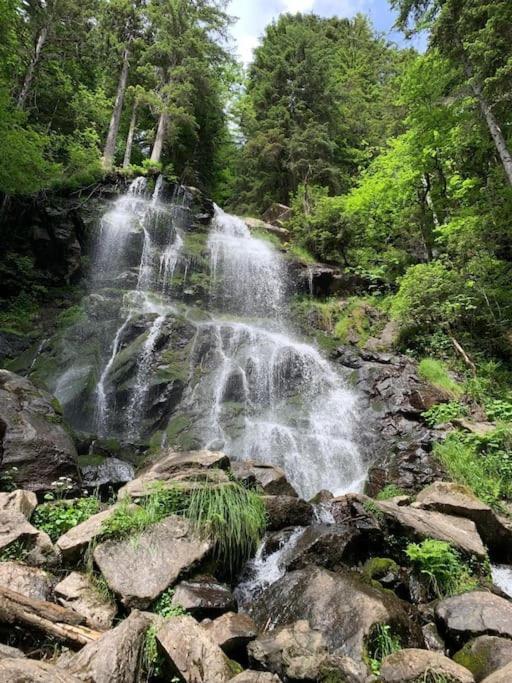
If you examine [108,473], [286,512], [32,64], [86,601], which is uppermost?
[32,64]

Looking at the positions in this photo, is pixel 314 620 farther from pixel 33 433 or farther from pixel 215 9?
pixel 215 9

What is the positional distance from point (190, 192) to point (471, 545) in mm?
19506

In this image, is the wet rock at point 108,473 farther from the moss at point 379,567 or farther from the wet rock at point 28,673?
the wet rock at point 28,673

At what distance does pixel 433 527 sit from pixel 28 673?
4567mm

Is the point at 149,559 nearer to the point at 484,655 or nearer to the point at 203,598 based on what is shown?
the point at 203,598

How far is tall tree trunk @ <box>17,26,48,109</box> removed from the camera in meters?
15.0

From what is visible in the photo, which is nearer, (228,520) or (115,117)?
(228,520)

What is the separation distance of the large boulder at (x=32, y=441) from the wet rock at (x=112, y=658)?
11.4ft

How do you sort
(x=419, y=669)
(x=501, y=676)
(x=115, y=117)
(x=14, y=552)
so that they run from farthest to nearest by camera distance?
(x=115, y=117) → (x=14, y=552) → (x=419, y=669) → (x=501, y=676)

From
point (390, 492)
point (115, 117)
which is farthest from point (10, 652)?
point (115, 117)

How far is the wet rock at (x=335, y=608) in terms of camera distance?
3.68 meters

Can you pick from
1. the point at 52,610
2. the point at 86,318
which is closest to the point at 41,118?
the point at 86,318

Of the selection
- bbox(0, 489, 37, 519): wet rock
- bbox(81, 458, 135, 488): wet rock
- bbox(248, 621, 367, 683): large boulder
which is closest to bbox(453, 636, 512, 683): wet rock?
bbox(248, 621, 367, 683): large boulder

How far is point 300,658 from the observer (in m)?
3.17
